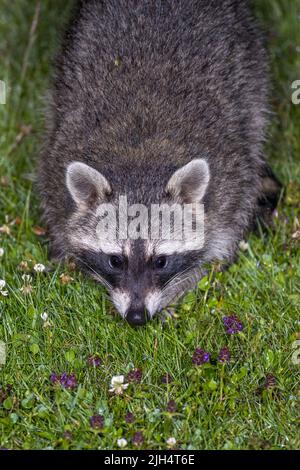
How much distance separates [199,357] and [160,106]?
1.73 metres

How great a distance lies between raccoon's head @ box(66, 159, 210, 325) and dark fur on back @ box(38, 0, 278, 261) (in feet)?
0.39

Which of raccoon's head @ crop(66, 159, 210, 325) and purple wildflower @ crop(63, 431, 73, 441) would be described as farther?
raccoon's head @ crop(66, 159, 210, 325)

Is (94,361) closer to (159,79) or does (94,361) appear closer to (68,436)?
(68,436)

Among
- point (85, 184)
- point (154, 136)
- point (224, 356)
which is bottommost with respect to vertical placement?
point (224, 356)

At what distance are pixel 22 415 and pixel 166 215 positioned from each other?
1.44 m

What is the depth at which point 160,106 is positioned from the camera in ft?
18.3

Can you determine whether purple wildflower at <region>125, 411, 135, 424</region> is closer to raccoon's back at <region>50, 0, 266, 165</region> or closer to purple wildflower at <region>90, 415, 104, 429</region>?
purple wildflower at <region>90, 415, 104, 429</region>

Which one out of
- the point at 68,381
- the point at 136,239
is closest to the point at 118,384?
the point at 68,381

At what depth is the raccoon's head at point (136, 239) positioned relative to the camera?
5086 mm

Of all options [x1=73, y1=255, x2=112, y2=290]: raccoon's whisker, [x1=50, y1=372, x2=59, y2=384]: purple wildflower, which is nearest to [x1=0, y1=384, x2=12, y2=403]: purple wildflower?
[x1=50, y1=372, x2=59, y2=384]: purple wildflower

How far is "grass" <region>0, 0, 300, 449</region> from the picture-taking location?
175 inches

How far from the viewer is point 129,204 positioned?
5125 mm

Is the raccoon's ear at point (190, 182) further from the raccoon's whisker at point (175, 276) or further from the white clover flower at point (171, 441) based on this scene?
the white clover flower at point (171, 441)
